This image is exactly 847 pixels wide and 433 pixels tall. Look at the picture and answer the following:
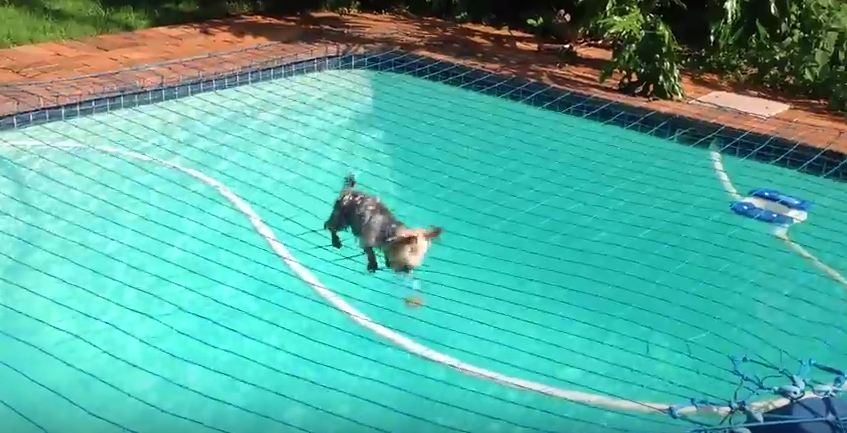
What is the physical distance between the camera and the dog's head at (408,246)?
3.75 m

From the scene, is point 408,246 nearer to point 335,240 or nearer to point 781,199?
point 335,240

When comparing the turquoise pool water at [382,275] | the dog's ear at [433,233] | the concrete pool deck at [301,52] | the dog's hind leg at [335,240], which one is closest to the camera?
the dog's ear at [433,233]

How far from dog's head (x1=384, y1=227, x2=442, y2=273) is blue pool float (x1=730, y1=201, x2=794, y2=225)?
6.35 ft

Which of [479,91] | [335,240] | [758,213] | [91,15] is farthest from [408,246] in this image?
[91,15]

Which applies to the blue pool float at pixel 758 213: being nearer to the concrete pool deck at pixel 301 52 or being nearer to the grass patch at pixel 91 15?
the concrete pool deck at pixel 301 52

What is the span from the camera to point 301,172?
5590 millimetres

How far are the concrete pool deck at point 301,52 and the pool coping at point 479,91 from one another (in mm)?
55

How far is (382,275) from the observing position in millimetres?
4578

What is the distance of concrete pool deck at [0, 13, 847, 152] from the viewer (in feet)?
19.2

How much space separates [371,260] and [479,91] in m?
2.66

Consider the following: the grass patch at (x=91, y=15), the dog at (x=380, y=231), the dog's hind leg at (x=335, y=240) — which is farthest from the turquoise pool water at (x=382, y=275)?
the grass patch at (x=91, y=15)

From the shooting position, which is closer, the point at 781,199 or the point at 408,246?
the point at 408,246

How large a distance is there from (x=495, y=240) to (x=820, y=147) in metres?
1.88

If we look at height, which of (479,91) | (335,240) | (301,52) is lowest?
(335,240)
